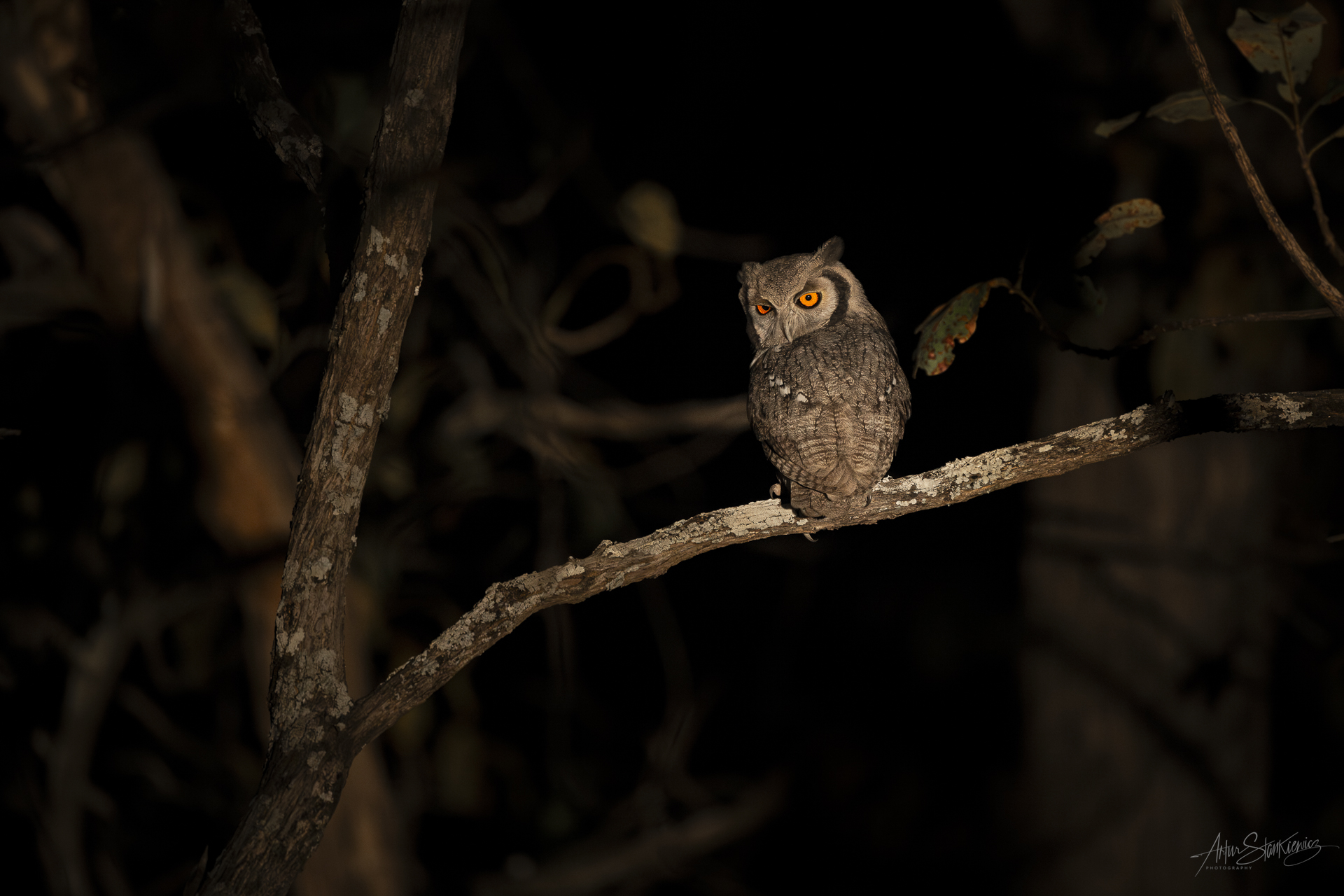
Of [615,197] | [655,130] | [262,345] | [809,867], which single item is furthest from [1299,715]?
[262,345]

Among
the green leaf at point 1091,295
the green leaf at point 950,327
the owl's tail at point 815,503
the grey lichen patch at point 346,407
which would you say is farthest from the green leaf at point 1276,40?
the grey lichen patch at point 346,407

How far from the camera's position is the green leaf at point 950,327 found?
64.4 inches

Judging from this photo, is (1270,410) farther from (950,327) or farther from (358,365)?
(358,365)

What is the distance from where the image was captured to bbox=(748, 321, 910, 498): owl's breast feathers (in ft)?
5.55

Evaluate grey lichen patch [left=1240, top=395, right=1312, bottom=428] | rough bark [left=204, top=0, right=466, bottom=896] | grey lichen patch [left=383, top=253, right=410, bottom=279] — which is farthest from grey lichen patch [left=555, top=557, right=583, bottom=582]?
grey lichen patch [left=1240, top=395, right=1312, bottom=428]

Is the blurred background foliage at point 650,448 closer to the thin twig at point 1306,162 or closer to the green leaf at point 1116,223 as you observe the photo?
the green leaf at point 1116,223

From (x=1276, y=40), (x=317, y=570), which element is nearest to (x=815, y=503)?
(x=317, y=570)

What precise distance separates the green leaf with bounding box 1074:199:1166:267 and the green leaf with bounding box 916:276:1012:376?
0.18 meters

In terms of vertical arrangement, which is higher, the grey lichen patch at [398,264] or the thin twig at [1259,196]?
the grey lichen patch at [398,264]

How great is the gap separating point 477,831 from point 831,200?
3.62 m

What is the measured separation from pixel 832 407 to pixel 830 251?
1.80 feet

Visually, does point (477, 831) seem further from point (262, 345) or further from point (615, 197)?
point (615, 197)

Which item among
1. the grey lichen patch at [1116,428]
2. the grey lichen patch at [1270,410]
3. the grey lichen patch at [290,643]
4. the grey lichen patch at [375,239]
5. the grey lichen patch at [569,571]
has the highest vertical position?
the grey lichen patch at [375,239]

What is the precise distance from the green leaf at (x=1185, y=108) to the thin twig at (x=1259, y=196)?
0.32 meters
